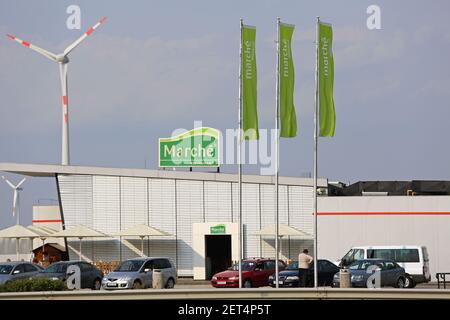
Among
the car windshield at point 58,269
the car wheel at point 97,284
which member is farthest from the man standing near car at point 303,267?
the car windshield at point 58,269

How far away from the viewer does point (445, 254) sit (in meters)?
54.3

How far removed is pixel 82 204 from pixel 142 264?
16.3 metres

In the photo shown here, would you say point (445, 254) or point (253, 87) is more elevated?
point (253, 87)

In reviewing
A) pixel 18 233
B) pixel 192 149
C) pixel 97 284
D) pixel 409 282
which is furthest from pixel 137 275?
pixel 192 149

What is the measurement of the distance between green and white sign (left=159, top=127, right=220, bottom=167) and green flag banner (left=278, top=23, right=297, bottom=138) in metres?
20.1

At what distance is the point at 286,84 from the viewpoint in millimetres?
41281

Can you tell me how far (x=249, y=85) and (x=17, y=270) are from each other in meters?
13.3

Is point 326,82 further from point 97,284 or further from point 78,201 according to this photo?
point 78,201

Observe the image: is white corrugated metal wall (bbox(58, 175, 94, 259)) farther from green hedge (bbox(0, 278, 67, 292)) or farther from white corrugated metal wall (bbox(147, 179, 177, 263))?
green hedge (bbox(0, 278, 67, 292))

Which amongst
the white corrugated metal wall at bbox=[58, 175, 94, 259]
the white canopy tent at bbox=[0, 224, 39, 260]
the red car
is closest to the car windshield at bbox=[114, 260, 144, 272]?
the red car

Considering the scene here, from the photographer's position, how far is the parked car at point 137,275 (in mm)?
42250

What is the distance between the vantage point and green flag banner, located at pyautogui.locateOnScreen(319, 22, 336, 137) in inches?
1571
